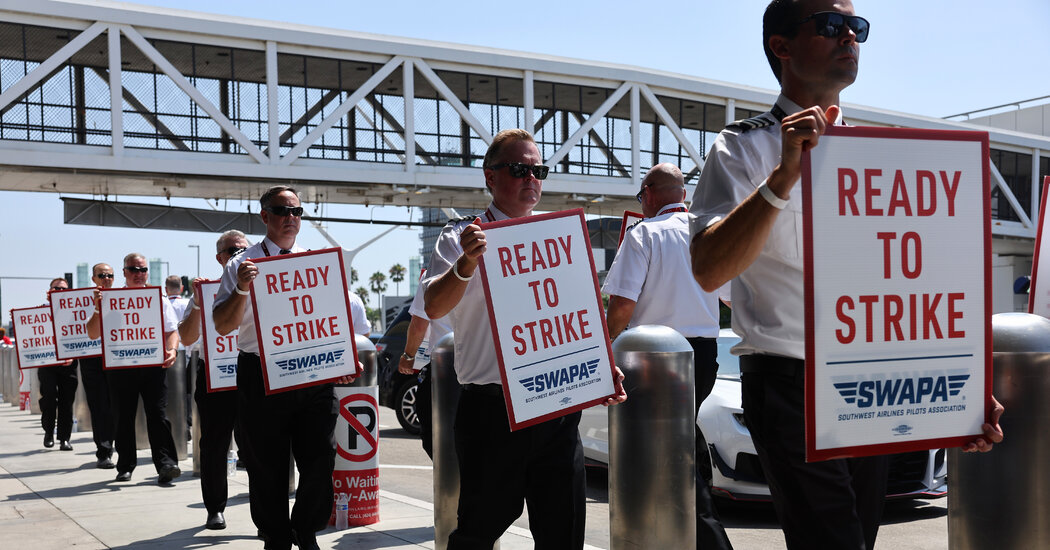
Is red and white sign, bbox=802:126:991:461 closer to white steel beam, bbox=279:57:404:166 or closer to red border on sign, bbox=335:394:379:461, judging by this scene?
red border on sign, bbox=335:394:379:461

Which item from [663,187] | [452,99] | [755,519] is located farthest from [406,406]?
[452,99]

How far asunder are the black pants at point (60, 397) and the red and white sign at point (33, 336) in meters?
0.21

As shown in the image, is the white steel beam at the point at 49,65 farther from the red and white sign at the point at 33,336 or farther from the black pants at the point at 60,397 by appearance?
the black pants at the point at 60,397

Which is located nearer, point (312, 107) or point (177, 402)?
point (177, 402)

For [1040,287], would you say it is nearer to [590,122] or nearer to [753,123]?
[753,123]

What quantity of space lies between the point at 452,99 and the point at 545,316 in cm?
3027

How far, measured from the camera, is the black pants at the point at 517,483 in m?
3.78

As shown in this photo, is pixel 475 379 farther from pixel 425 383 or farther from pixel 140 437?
pixel 140 437

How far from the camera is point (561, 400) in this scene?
12.9 ft

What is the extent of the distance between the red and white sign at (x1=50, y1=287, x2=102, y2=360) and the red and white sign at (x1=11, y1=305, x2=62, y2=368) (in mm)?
1957

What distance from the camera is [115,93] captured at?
96.9ft

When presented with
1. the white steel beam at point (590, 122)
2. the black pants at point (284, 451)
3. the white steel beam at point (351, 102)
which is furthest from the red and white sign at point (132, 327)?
the white steel beam at point (590, 122)

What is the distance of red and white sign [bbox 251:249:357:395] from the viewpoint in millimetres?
5762

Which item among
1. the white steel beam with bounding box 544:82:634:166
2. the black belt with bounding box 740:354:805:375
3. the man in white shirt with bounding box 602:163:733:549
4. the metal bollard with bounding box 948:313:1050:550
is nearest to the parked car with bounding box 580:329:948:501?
the man in white shirt with bounding box 602:163:733:549
